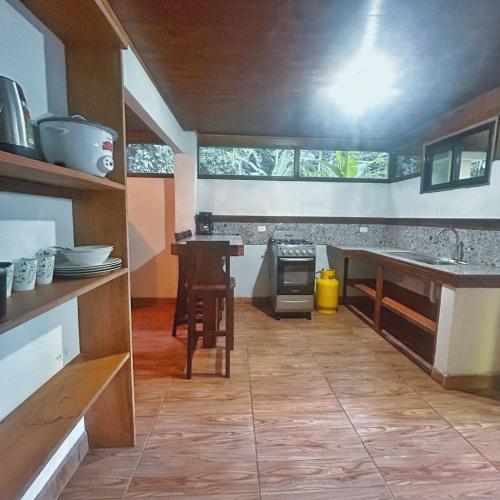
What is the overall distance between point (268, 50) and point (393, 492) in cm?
238

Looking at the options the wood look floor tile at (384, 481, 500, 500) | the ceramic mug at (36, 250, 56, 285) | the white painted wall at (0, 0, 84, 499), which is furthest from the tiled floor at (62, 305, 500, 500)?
the ceramic mug at (36, 250, 56, 285)

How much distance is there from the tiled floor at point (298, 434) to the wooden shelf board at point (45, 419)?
0.54 metres

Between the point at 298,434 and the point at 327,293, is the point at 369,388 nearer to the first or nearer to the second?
the point at 298,434

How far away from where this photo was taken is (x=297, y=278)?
3.38 metres

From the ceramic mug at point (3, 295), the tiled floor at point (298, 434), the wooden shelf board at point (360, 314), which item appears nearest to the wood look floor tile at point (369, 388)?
the tiled floor at point (298, 434)

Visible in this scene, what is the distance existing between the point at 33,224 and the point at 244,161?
10.1 ft

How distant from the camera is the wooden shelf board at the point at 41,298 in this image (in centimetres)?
67

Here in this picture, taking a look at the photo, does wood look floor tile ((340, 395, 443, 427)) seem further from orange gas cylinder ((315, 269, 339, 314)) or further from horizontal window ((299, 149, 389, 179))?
horizontal window ((299, 149, 389, 179))

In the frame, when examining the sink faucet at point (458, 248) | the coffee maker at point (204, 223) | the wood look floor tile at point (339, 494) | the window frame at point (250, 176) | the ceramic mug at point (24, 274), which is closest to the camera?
the ceramic mug at point (24, 274)

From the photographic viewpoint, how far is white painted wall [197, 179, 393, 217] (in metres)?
3.86

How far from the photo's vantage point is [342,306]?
3.93 meters

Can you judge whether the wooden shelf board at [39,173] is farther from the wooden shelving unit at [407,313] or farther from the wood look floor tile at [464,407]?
the wooden shelving unit at [407,313]

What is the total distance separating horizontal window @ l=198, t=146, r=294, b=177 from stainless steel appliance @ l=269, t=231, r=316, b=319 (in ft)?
3.74

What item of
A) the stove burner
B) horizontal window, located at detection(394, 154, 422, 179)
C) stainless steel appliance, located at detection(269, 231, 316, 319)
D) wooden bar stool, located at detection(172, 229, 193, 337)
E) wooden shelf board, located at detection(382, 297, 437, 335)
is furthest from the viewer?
the stove burner
